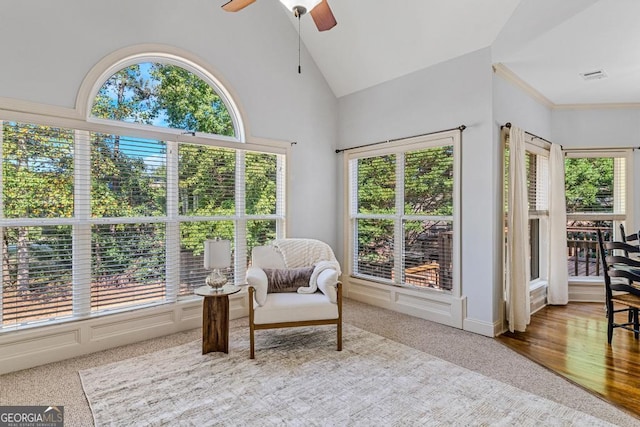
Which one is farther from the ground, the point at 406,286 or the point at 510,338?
the point at 406,286

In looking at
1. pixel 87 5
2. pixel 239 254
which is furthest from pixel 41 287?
pixel 87 5

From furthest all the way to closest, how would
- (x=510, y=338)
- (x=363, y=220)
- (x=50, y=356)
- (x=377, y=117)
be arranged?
(x=363, y=220)
(x=377, y=117)
(x=510, y=338)
(x=50, y=356)

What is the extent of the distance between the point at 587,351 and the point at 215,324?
3.36 metres

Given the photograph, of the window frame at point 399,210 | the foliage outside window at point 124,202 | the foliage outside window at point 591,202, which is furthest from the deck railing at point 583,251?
the foliage outside window at point 124,202

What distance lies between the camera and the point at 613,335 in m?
3.46

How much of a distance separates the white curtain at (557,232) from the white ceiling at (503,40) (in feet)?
3.09

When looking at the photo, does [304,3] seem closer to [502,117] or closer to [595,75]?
[502,117]

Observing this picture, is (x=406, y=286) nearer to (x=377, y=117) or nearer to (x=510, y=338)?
(x=510, y=338)

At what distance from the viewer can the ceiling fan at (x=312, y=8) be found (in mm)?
2346

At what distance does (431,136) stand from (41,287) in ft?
13.4

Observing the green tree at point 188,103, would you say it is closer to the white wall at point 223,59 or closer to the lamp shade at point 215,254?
the white wall at point 223,59

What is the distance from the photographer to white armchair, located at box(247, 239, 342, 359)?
2924 millimetres

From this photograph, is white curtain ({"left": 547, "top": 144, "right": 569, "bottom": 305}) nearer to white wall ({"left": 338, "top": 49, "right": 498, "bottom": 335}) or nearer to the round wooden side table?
white wall ({"left": 338, "top": 49, "right": 498, "bottom": 335})

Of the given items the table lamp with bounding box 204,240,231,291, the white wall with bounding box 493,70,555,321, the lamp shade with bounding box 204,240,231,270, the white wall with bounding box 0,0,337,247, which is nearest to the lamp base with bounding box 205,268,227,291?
the table lamp with bounding box 204,240,231,291
